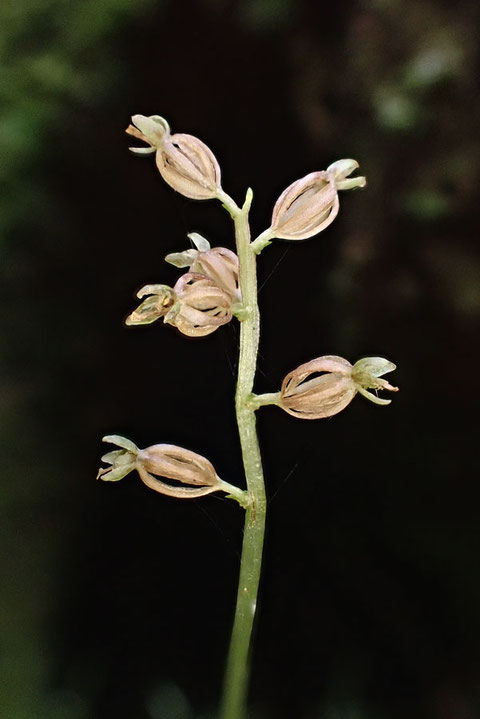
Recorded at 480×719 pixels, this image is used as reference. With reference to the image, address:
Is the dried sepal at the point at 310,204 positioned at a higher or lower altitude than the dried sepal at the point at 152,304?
higher

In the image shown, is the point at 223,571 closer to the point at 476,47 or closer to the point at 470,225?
the point at 470,225

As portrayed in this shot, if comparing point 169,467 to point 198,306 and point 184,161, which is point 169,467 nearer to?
point 198,306

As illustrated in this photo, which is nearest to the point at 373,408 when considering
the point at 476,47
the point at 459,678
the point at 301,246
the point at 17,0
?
the point at 301,246

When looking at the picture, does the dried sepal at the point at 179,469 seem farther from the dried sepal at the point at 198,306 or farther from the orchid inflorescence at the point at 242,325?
the dried sepal at the point at 198,306

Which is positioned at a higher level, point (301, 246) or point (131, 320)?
point (301, 246)

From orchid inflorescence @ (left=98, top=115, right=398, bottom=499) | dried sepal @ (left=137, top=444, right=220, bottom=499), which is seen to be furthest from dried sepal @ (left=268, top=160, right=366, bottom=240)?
dried sepal @ (left=137, top=444, right=220, bottom=499)

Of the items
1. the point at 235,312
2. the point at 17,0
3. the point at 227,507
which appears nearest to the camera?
the point at 235,312

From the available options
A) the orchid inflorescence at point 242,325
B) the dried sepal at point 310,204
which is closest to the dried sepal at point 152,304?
the orchid inflorescence at point 242,325
